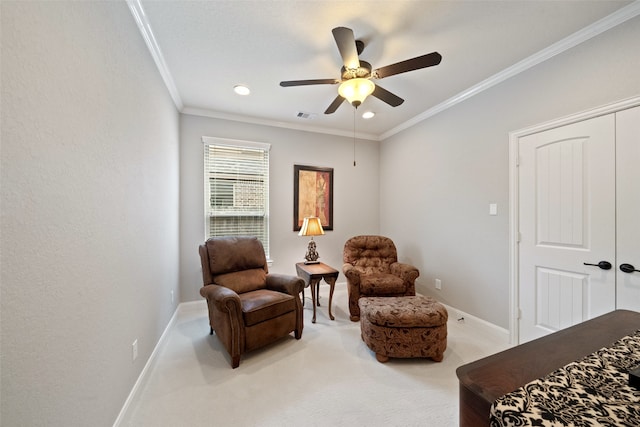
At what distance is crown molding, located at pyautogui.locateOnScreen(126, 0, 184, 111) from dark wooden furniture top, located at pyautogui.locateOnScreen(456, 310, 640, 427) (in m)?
2.64

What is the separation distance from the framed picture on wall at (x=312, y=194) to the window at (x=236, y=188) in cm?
47

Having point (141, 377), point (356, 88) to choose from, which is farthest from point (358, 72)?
point (141, 377)

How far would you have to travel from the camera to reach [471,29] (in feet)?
6.33

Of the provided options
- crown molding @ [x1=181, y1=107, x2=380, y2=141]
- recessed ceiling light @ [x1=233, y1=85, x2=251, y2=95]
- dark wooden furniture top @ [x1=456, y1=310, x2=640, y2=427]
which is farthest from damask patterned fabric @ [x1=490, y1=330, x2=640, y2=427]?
crown molding @ [x1=181, y1=107, x2=380, y2=141]

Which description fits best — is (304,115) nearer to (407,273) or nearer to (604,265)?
(407,273)

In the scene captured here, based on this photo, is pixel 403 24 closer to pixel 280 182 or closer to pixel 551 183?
pixel 551 183

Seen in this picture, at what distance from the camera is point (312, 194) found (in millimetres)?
4039

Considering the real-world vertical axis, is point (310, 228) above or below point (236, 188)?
below

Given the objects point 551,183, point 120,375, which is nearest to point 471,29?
point 551,183

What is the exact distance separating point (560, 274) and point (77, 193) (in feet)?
11.3

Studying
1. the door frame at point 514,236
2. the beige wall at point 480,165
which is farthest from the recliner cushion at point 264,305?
the door frame at point 514,236

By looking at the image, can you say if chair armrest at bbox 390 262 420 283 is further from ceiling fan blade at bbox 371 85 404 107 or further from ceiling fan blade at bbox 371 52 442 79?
ceiling fan blade at bbox 371 52 442 79

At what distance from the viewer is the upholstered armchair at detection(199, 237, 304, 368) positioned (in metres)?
2.14

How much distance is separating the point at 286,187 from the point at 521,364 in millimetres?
3454
